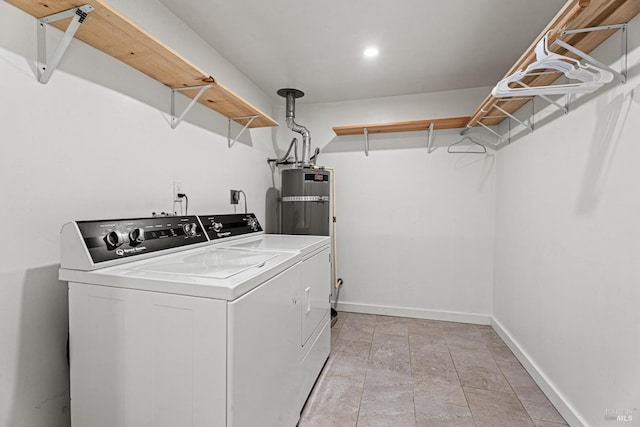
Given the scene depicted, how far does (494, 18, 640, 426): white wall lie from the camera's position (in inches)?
50.6

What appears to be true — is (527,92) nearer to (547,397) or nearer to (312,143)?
(547,397)

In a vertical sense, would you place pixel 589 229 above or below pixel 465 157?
below

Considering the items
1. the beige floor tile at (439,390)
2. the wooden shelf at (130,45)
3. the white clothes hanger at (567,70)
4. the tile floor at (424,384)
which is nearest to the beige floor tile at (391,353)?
the tile floor at (424,384)

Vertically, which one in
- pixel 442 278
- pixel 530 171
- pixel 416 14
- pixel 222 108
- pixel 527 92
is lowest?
pixel 442 278

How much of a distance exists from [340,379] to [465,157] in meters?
2.48

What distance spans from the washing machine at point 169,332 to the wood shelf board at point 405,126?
2.13 m

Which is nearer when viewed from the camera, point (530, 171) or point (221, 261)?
point (221, 261)

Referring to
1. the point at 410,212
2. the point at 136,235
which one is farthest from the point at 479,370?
the point at 136,235

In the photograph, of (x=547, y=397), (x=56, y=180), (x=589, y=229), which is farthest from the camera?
(x=547, y=397)

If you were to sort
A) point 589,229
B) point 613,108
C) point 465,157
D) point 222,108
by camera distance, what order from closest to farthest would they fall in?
point 613,108 < point 589,229 < point 222,108 < point 465,157

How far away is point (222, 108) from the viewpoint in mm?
2293

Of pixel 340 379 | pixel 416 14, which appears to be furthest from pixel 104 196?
pixel 416 14

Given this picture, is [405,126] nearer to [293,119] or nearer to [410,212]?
[410,212]

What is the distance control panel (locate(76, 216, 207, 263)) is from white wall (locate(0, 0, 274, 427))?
0.73 ft
